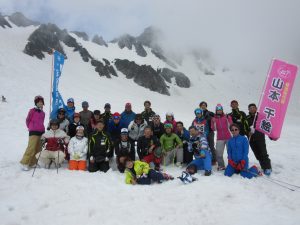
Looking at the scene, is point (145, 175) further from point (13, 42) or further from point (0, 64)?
point (13, 42)

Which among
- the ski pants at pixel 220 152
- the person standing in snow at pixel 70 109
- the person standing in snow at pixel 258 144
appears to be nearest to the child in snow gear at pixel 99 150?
the person standing in snow at pixel 70 109

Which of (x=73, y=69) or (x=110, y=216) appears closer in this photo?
(x=110, y=216)

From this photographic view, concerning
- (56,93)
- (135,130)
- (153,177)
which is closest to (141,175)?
(153,177)

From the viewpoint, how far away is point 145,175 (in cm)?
793

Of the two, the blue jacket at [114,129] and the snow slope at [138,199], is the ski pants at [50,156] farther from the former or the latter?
the blue jacket at [114,129]

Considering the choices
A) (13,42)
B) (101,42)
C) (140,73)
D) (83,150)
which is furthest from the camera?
(101,42)

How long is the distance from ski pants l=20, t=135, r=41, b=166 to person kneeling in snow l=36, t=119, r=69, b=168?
230mm

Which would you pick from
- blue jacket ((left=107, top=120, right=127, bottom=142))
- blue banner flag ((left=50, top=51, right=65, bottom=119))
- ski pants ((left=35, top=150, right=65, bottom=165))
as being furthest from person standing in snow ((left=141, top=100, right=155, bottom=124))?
ski pants ((left=35, top=150, right=65, bottom=165))

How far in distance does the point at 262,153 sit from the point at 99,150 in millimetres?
5607

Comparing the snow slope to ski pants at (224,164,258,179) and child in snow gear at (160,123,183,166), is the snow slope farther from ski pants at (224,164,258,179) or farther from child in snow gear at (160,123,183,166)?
child in snow gear at (160,123,183,166)

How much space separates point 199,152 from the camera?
29.7 ft

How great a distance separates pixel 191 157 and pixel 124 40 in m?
90.9

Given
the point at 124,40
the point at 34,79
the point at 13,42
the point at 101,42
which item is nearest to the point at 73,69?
the point at 13,42

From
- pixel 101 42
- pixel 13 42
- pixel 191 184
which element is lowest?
pixel 191 184
